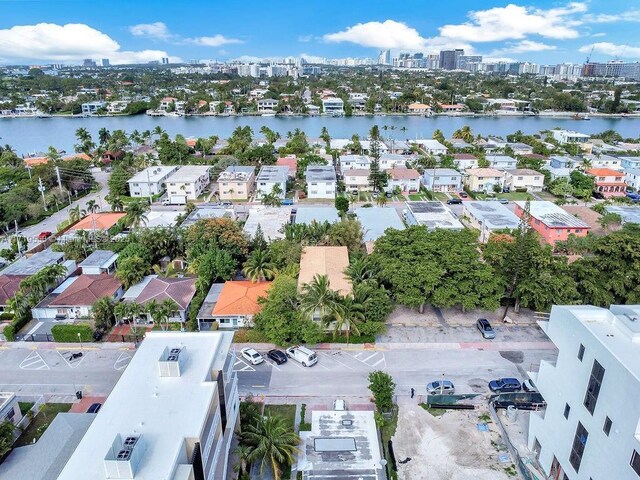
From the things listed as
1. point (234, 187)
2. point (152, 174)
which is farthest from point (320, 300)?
point (152, 174)

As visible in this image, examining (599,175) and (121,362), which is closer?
(121,362)

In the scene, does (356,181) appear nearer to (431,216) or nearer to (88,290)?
(431,216)

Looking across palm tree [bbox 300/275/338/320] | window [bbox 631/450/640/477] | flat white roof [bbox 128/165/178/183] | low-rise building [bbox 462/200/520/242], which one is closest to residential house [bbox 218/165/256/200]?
flat white roof [bbox 128/165/178/183]

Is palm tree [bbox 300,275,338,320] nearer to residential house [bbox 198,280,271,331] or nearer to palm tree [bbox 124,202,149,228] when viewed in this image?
residential house [bbox 198,280,271,331]

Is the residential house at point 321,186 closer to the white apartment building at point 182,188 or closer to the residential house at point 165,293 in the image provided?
the white apartment building at point 182,188

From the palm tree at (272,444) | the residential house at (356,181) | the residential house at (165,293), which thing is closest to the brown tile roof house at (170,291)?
the residential house at (165,293)

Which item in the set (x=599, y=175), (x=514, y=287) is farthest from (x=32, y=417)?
(x=599, y=175)

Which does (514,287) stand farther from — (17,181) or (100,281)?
(17,181)
